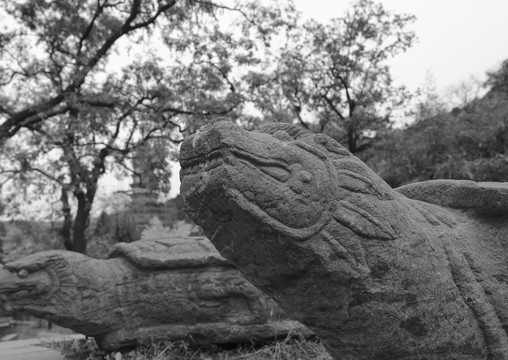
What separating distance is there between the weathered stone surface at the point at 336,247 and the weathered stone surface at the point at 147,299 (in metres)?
2.37

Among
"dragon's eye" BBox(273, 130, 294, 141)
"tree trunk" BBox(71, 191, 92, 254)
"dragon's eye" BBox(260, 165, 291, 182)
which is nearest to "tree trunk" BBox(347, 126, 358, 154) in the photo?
"tree trunk" BBox(71, 191, 92, 254)

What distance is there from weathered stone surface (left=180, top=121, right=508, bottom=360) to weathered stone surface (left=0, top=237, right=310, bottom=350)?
2.37m

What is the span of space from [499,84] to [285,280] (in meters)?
15.5

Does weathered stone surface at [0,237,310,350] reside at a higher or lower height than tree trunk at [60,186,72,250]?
lower

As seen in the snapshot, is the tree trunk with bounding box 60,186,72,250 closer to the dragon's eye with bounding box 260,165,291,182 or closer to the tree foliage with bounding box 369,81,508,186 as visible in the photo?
the tree foliage with bounding box 369,81,508,186

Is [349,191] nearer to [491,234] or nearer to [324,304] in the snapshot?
[324,304]

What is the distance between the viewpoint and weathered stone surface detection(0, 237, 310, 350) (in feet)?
13.5

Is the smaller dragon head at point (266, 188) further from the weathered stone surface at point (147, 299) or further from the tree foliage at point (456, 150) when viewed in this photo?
the tree foliage at point (456, 150)

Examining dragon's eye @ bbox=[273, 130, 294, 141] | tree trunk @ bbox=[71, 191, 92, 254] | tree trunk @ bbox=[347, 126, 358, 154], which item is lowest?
dragon's eye @ bbox=[273, 130, 294, 141]

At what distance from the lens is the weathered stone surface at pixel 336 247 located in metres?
1.51

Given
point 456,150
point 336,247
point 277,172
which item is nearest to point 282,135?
point 277,172

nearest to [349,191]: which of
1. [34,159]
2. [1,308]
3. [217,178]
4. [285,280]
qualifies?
[285,280]

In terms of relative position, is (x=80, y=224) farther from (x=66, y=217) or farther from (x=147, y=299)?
(x=147, y=299)

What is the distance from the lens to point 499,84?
48.8 ft
